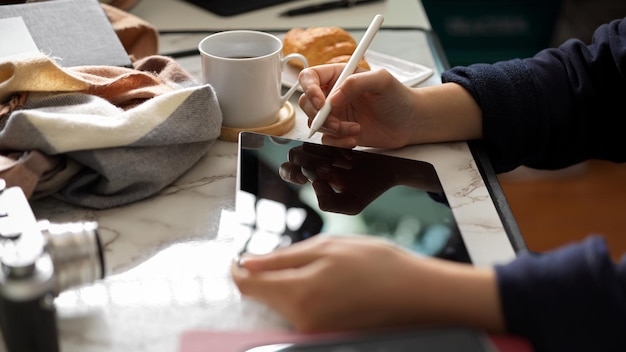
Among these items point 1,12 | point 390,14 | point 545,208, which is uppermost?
point 1,12

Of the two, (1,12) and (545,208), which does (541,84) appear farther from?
(545,208)

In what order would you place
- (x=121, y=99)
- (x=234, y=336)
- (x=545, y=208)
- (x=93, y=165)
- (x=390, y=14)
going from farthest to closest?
(x=545, y=208), (x=390, y=14), (x=121, y=99), (x=93, y=165), (x=234, y=336)

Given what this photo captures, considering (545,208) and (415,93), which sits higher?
(415,93)

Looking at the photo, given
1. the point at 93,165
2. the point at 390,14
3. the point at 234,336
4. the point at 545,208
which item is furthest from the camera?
the point at 545,208

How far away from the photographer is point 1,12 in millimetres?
995

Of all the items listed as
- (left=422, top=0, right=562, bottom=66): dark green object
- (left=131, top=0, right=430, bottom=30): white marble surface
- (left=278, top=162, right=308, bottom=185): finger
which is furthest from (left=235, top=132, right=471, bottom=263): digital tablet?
(left=422, top=0, right=562, bottom=66): dark green object

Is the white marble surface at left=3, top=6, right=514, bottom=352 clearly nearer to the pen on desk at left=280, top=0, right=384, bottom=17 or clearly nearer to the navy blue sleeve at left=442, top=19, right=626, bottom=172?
the navy blue sleeve at left=442, top=19, right=626, bottom=172

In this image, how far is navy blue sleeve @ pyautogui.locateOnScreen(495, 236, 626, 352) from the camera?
55cm

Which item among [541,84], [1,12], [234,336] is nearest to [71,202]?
[234,336]

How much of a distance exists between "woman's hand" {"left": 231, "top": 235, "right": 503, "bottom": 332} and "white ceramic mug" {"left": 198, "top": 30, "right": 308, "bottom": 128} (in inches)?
13.9

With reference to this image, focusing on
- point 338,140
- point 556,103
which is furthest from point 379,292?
point 556,103

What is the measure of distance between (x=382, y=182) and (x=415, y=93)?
17 cm

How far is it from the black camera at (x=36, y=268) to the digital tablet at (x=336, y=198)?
0.46 feet

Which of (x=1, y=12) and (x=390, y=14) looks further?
(x=390, y=14)
